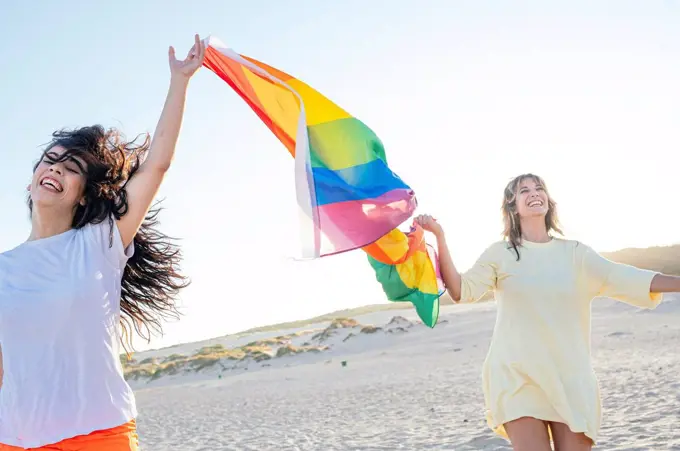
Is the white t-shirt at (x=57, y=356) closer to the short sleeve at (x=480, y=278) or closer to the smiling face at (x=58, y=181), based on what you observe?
the smiling face at (x=58, y=181)

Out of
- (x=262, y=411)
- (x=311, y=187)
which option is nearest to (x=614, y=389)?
(x=262, y=411)

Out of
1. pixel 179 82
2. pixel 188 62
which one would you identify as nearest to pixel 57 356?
pixel 179 82

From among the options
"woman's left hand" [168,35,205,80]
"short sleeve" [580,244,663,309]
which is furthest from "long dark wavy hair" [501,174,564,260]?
"woman's left hand" [168,35,205,80]

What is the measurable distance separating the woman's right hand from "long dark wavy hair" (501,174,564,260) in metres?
0.50

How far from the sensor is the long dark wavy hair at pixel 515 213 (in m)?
5.11

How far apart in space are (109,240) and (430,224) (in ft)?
7.56

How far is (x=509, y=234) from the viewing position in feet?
16.8

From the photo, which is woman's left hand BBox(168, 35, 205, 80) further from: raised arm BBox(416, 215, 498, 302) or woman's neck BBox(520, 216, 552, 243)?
woman's neck BBox(520, 216, 552, 243)

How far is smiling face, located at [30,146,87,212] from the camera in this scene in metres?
3.26

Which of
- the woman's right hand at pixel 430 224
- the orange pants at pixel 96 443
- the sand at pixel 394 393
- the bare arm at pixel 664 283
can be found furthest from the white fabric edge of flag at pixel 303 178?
the sand at pixel 394 393

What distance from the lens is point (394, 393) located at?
15.9 m

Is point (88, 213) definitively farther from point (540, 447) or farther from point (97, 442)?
point (540, 447)

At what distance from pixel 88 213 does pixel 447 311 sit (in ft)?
99.2

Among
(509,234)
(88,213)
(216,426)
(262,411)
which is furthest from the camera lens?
(262,411)
